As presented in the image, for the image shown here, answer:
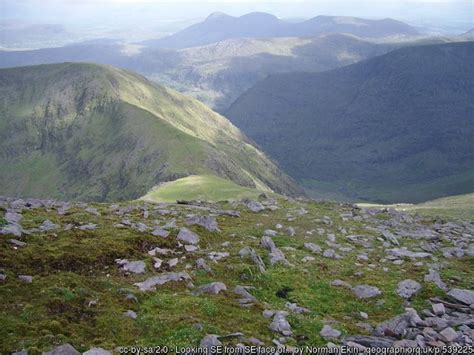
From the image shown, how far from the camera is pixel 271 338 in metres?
15.7

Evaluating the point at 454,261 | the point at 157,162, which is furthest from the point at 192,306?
the point at 157,162

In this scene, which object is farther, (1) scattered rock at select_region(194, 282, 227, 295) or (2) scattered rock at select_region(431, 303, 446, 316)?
(1) scattered rock at select_region(194, 282, 227, 295)

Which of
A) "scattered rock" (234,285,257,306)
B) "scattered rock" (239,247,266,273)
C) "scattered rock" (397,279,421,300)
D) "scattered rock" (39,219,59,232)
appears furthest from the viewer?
"scattered rock" (39,219,59,232)

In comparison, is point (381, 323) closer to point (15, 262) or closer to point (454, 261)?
point (454, 261)

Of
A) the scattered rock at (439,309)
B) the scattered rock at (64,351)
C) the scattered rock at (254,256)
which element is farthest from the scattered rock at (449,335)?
the scattered rock at (64,351)

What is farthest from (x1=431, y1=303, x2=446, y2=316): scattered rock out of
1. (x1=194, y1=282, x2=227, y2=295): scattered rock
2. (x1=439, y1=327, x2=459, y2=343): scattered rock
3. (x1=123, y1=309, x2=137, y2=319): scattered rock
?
(x1=123, y1=309, x2=137, y2=319): scattered rock

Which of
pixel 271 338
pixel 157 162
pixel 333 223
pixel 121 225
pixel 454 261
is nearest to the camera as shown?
pixel 271 338

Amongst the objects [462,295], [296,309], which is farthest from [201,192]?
[296,309]

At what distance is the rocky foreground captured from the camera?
599 inches

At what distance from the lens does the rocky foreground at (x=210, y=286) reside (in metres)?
15.2

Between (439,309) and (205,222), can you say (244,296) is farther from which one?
(205,222)

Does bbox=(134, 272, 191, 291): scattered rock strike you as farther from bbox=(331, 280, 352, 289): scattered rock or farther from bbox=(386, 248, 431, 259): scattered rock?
bbox=(386, 248, 431, 259): scattered rock

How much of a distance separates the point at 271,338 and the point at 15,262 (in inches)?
444

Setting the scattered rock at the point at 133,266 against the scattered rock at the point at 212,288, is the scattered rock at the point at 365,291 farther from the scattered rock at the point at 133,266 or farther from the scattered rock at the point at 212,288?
the scattered rock at the point at 133,266
